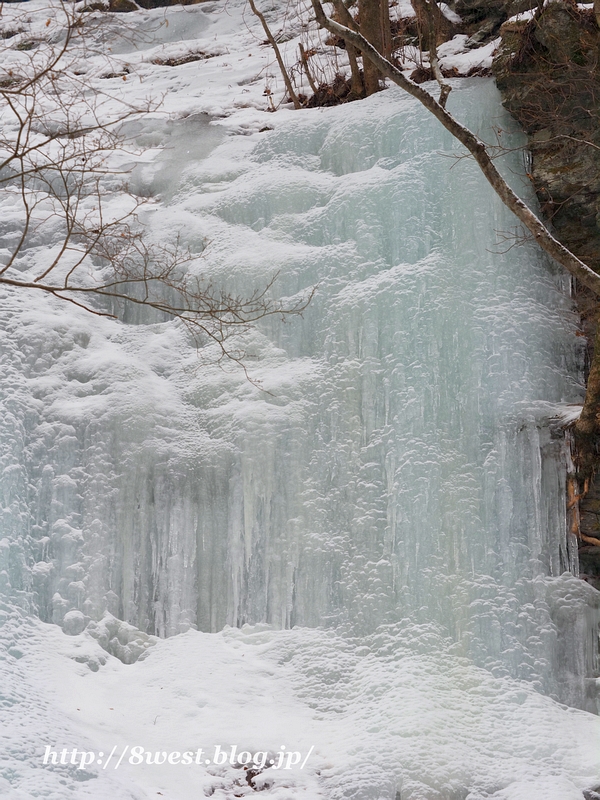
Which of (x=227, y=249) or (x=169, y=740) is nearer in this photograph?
(x=169, y=740)

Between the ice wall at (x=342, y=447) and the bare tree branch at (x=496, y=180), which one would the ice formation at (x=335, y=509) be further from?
the bare tree branch at (x=496, y=180)

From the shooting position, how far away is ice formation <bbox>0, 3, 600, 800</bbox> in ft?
15.5

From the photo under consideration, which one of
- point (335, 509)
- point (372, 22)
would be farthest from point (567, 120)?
point (335, 509)

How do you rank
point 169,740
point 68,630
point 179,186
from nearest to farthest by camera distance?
1. point 169,740
2. point 68,630
3. point 179,186

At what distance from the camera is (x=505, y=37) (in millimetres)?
6844

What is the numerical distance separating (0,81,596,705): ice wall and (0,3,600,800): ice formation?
2cm

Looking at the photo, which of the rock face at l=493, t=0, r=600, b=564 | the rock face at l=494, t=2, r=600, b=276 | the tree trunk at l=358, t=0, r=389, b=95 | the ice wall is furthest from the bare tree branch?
the tree trunk at l=358, t=0, r=389, b=95

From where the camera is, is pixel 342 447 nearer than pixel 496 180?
No

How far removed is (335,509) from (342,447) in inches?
17.6

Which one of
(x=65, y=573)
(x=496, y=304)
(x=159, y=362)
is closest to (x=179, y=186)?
(x=159, y=362)

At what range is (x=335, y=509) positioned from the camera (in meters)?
5.66

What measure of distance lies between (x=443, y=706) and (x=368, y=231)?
356 cm

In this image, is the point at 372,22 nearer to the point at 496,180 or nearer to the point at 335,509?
the point at 496,180

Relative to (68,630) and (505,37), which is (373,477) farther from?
(505,37)
